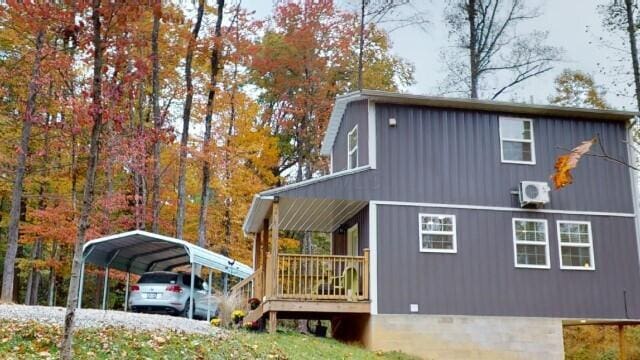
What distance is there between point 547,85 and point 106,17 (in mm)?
22070

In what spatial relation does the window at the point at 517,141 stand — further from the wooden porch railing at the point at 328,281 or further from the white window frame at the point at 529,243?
the wooden porch railing at the point at 328,281

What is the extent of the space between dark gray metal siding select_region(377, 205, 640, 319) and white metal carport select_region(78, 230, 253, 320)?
14.8 feet

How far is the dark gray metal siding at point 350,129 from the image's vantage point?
45.8ft

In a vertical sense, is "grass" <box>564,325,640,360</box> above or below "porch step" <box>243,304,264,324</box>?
below

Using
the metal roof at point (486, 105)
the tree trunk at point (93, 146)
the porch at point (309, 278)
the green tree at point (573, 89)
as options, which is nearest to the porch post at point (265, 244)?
the porch at point (309, 278)

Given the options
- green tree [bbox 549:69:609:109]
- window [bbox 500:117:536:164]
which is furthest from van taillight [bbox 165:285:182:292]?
green tree [bbox 549:69:609:109]

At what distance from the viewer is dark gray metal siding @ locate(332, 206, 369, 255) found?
1370cm

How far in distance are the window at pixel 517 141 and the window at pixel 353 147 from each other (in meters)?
3.22

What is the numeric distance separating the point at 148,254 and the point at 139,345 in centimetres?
974

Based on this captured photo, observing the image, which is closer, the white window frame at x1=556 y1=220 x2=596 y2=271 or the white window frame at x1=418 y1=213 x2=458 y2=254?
the white window frame at x1=418 y1=213 x2=458 y2=254

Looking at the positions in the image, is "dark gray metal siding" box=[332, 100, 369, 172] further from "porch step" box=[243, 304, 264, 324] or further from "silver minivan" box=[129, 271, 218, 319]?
"silver minivan" box=[129, 271, 218, 319]

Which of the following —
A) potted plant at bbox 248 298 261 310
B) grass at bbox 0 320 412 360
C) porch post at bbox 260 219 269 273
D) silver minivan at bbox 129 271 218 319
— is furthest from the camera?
silver minivan at bbox 129 271 218 319

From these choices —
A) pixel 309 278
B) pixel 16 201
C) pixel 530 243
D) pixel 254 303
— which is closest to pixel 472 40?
pixel 530 243

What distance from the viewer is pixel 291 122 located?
26859mm
